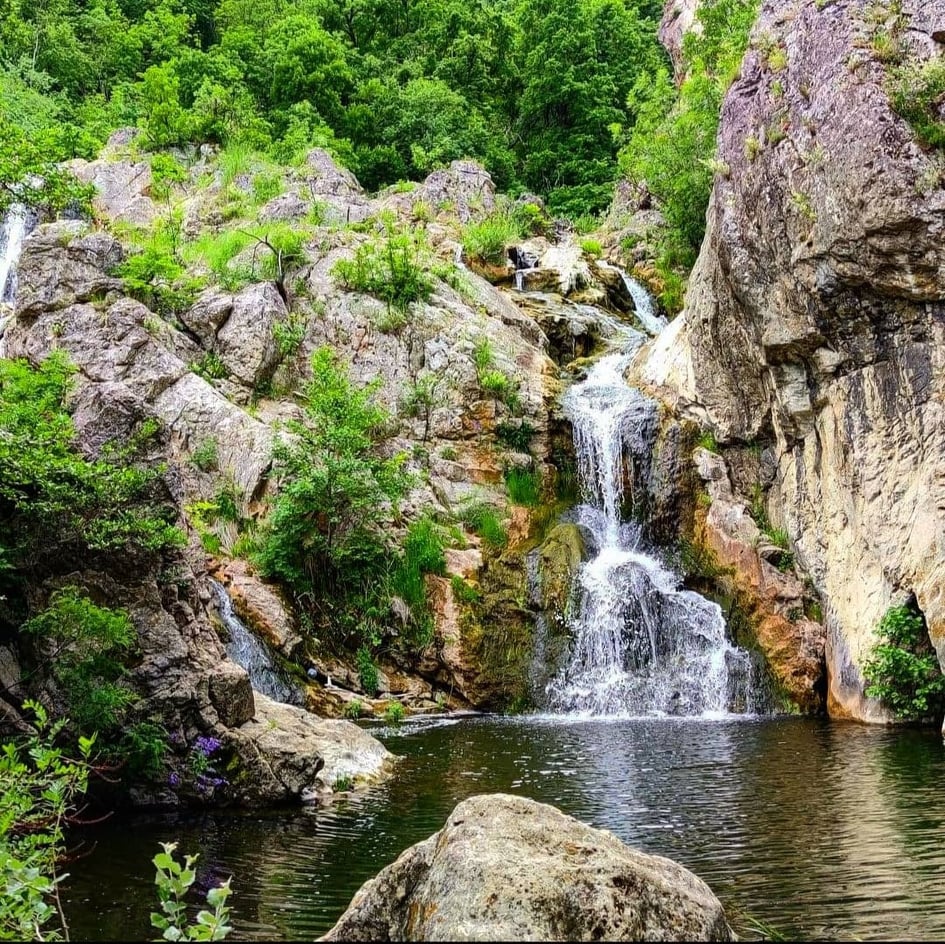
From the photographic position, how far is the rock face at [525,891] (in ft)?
13.0

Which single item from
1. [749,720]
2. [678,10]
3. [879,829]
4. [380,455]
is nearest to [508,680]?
[749,720]

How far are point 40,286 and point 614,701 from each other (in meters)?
17.0

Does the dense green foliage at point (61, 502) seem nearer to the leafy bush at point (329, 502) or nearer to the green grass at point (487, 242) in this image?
the leafy bush at point (329, 502)

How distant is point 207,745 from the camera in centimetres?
1042

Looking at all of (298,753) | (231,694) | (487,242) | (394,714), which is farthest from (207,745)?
(487,242)

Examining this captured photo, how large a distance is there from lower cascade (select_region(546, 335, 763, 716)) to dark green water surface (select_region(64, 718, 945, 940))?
11.1ft

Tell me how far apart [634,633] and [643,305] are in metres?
15.2

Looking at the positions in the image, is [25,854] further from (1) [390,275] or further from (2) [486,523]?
(1) [390,275]

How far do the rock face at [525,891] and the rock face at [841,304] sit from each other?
40.7 ft

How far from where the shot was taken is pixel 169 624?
35.9 feet

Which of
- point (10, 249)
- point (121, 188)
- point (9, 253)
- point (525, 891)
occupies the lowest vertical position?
point (525, 891)

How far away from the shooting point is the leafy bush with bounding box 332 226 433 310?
86.2ft

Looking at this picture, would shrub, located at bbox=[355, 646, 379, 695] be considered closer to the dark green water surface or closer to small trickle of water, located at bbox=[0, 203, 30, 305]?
the dark green water surface

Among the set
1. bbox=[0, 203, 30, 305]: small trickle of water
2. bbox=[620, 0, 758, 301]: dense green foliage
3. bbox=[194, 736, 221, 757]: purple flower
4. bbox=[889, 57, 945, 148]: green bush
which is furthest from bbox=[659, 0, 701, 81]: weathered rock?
bbox=[194, 736, 221, 757]: purple flower
